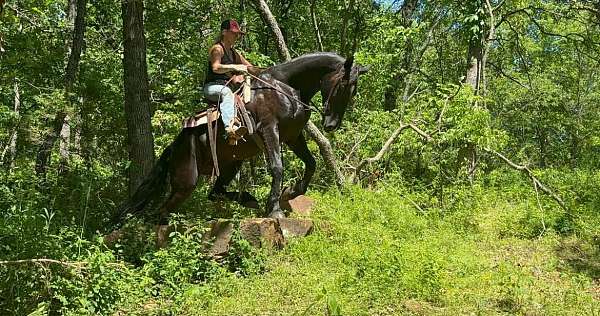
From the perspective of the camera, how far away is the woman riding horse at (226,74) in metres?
7.93

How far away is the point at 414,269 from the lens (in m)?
6.32

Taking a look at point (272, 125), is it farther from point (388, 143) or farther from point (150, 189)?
point (388, 143)

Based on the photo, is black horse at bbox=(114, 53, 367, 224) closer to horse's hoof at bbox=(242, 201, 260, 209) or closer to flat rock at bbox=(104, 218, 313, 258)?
flat rock at bbox=(104, 218, 313, 258)

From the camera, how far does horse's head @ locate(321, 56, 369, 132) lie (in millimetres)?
8141

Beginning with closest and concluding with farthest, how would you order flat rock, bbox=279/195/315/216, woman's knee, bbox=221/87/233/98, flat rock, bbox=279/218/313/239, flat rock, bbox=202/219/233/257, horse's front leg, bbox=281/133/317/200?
flat rock, bbox=202/219/233/257 < flat rock, bbox=279/218/313/239 < woman's knee, bbox=221/87/233/98 < flat rock, bbox=279/195/315/216 < horse's front leg, bbox=281/133/317/200

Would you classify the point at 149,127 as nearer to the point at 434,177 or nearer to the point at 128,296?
the point at 128,296

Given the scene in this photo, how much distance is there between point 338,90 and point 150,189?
9.78 ft

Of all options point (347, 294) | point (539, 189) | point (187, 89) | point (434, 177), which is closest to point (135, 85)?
point (187, 89)

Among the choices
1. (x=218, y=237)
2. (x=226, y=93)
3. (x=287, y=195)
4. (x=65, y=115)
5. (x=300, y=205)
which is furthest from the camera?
(x=65, y=115)

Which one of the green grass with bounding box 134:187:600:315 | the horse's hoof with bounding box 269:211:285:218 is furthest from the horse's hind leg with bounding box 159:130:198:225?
the green grass with bounding box 134:187:600:315

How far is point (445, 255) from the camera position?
7188mm

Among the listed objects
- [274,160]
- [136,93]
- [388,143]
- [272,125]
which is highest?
[136,93]

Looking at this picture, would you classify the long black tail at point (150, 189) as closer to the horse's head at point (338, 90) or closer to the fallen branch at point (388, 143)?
the horse's head at point (338, 90)

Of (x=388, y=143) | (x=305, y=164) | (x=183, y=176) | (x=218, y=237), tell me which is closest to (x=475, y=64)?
(x=388, y=143)
